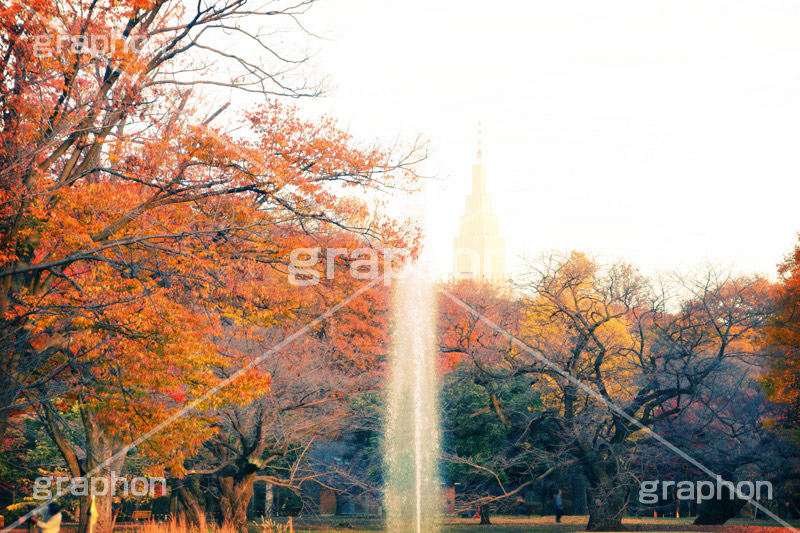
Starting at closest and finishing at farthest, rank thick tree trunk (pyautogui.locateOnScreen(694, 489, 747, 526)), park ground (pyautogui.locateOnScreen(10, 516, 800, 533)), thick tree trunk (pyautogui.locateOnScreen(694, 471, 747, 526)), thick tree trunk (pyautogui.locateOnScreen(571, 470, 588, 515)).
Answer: park ground (pyautogui.locateOnScreen(10, 516, 800, 533)) → thick tree trunk (pyautogui.locateOnScreen(694, 471, 747, 526)) → thick tree trunk (pyautogui.locateOnScreen(694, 489, 747, 526)) → thick tree trunk (pyautogui.locateOnScreen(571, 470, 588, 515))

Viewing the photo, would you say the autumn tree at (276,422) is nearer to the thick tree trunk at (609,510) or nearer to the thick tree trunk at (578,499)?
the thick tree trunk at (609,510)

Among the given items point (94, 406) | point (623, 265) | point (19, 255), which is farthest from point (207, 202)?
point (623, 265)

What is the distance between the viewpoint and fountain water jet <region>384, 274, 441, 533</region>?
2753 cm

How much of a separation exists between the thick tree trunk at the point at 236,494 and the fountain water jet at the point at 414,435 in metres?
5.26

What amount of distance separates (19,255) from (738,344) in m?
36.9

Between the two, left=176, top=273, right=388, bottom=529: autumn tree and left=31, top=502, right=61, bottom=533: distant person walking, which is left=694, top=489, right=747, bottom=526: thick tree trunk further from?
left=31, top=502, right=61, bottom=533: distant person walking

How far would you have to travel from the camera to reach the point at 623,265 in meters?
27.1

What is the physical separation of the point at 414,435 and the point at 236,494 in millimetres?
7372

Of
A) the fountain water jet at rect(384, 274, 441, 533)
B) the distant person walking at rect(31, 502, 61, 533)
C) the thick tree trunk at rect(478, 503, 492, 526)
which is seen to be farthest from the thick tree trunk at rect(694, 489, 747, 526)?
the distant person walking at rect(31, 502, 61, 533)

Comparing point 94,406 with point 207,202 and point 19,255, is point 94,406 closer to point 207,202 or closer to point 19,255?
point 19,255

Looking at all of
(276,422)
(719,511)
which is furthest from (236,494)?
(719,511)

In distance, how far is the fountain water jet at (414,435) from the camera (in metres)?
27.5

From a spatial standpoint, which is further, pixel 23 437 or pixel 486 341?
pixel 23 437

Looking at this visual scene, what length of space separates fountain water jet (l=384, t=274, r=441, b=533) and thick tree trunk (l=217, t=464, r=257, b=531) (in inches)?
207
